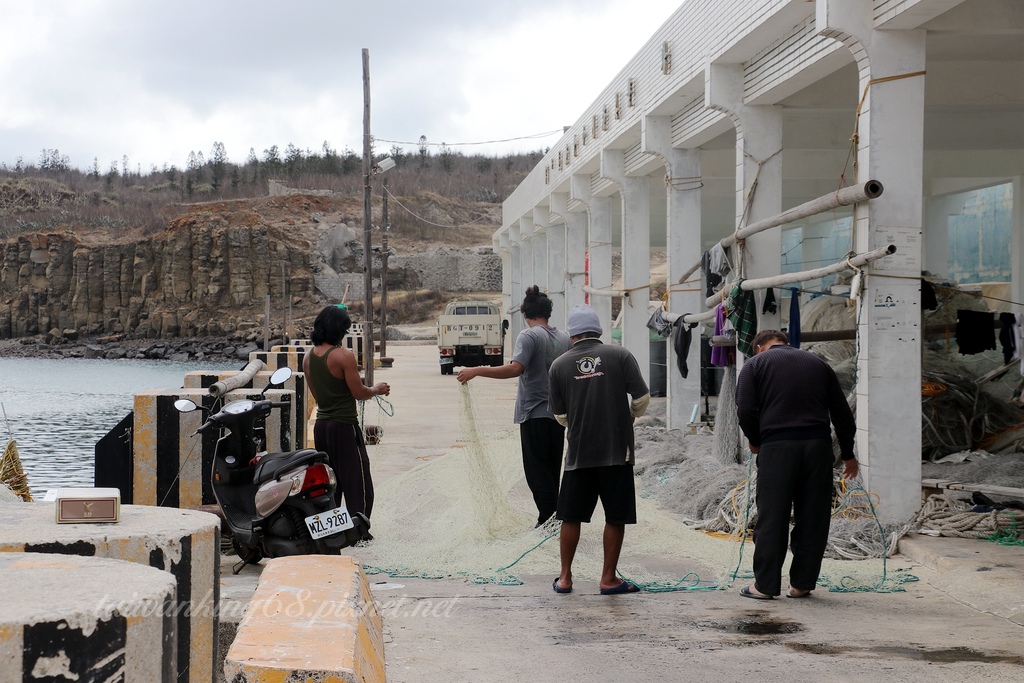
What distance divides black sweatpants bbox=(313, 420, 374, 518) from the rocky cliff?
71.9 metres

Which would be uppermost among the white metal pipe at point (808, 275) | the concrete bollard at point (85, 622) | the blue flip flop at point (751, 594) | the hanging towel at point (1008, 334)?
the white metal pipe at point (808, 275)

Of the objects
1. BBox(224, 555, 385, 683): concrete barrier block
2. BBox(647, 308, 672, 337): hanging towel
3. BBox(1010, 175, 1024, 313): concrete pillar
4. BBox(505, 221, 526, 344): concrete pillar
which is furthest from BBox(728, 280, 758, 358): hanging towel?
BBox(505, 221, 526, 344): concrete pillar

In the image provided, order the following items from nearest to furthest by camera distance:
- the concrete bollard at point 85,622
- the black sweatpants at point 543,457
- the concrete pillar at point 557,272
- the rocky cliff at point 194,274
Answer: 1. the concrete bollard at point 85,622
2. the black sweatpants at point 543,457
3. the concrete pillar at point 557,272
4. the rocky cliff at point 194,274

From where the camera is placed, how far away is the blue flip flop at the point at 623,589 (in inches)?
241

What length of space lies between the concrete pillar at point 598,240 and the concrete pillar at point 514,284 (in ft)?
38.7

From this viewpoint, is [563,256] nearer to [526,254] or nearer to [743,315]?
[526,254]

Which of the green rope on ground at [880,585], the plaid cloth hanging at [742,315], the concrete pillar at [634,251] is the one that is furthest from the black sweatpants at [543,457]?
the concrete pillar at [634,251]

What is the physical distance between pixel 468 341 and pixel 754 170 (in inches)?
874

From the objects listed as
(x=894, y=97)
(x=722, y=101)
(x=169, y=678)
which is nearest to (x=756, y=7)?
(x=722, y=101)

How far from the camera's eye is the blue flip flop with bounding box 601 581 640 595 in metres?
6.13

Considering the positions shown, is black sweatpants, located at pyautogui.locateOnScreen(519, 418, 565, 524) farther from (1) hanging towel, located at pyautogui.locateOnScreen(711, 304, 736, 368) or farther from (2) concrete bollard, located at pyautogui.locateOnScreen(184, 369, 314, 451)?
(1) hanging towel, located at pyautogui.locateOnScreen(711, 304, 736, 368)

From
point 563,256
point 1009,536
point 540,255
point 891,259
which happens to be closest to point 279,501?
point 891,259

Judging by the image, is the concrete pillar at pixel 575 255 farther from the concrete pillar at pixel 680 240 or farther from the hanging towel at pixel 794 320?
the hanging towel at pixel 794 320

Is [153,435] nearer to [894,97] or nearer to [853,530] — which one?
[853,530]
